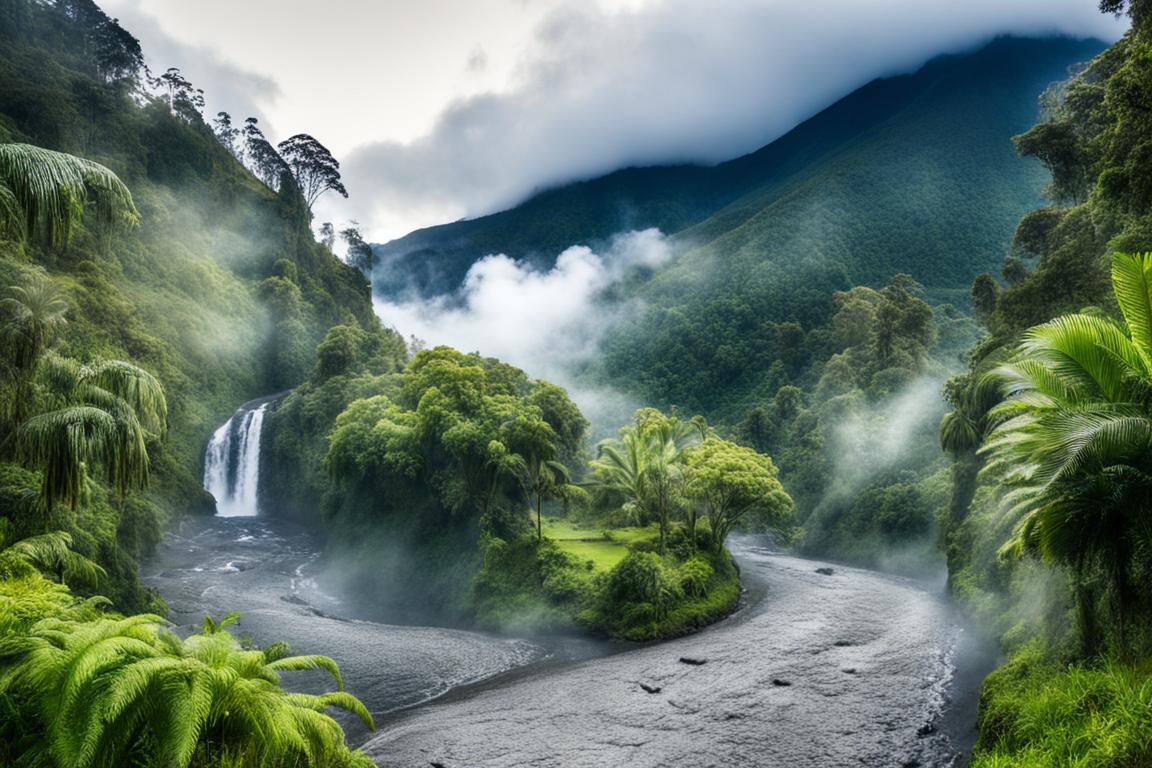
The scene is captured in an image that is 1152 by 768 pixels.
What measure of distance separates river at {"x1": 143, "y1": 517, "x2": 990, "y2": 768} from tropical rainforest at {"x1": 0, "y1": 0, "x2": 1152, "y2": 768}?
117 cm

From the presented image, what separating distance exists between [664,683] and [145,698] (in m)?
17.4

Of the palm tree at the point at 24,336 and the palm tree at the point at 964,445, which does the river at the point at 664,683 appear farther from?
the palm tree at the point at 24,336

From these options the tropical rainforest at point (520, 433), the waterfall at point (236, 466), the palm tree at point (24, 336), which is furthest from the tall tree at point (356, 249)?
the palm tree at point (24, 336)

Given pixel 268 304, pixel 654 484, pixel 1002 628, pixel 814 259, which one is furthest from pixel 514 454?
pixel 814 259

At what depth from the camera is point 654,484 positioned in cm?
3706

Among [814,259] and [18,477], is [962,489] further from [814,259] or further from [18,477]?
[814,259]

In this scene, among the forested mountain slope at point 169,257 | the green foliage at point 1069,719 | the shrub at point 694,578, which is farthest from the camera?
the forested mountain slope at point 169,257

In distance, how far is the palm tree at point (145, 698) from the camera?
25.8 ft

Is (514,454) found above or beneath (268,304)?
beneath

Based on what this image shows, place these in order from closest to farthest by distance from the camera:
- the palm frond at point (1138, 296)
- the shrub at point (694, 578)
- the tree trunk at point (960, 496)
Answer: the palm frond at point (1138, 296) < the shrub at point (694, 578) < the tree trunk at point (960, 496)

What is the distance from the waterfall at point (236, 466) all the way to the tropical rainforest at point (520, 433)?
4.66 feet

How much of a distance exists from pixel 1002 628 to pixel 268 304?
283ft

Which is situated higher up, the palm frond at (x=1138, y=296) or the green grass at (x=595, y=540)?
the palm frond at (x=1138, y=296)

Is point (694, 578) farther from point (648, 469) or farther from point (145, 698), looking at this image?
point (145, 698)
